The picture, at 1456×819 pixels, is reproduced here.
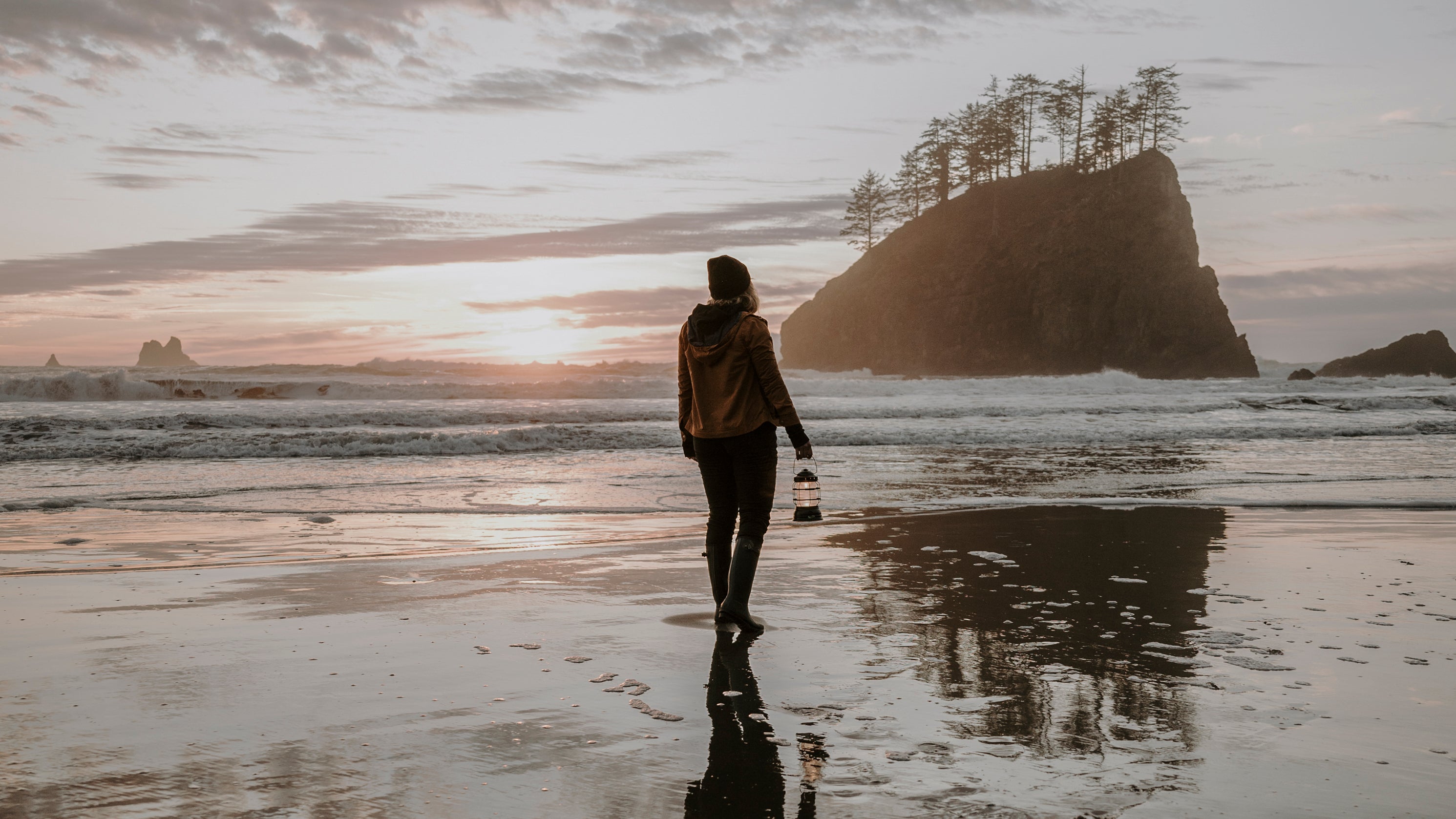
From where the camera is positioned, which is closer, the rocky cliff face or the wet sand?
the wet sand

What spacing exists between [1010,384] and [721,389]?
131 ft

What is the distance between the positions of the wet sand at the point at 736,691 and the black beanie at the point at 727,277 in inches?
67.1

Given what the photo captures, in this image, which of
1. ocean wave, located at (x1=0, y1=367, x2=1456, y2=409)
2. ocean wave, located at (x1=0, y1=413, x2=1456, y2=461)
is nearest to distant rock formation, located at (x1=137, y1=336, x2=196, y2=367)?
ocean wave, located at (x1=0, y1=367, x2=1456, y2=409)

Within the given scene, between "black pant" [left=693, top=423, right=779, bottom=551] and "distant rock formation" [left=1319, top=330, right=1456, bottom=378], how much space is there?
6515 cm

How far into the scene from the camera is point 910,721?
338 cm

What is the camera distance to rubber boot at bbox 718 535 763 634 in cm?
481

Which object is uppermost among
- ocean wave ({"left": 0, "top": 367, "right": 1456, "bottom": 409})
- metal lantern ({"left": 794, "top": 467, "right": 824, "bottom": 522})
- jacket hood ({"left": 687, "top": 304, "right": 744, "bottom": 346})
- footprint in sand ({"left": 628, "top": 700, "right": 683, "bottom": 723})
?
jacket hood ({"left": 687, "top": 304, "right": 744, "bottom": 346})

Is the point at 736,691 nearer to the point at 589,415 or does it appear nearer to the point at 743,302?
the point at 743,302

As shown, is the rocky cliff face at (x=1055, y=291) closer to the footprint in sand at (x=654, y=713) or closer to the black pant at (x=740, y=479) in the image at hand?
the black pant at (x=740, y=479)

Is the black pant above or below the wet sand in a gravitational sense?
above

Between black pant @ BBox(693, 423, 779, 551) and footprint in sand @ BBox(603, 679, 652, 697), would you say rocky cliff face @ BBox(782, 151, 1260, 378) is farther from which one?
footprint in sand @ BBox(603, 679, 652, 697)

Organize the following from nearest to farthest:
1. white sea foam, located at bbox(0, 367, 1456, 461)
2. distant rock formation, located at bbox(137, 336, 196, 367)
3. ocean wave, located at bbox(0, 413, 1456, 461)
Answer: ocean wave, located at bbox(0, 413, 1456, 461), white sea foam, located at bbox(0, 367, 1456, 461), distant rock formation, located at bbox(137, 336, 196, 367)

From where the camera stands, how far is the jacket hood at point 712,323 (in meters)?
4.85

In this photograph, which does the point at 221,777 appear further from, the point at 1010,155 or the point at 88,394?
the point at 1010,155
